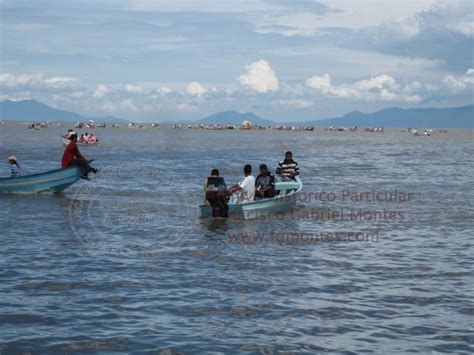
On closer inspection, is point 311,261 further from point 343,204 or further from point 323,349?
point 343,204

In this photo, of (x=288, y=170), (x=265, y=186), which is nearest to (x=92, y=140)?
(x=288, y=170)

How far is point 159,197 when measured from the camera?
30.2 metres

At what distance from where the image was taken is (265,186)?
24594 mm

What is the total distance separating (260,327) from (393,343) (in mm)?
2250

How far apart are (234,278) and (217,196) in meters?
7.40

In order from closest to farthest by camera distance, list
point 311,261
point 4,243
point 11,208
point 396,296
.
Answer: point 396,296 → point 311,261 → point 4,243 → point 11,208

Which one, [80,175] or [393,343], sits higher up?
[80,175]

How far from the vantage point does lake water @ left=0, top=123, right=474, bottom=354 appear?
10664 mm

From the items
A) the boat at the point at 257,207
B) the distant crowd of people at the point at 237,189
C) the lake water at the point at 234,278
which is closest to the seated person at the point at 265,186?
the distant crowd of people at the point at 237,189

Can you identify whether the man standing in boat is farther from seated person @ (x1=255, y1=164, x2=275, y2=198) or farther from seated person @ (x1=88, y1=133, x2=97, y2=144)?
seated person @ (x1=88, y1=133, x2=97, y2=144)

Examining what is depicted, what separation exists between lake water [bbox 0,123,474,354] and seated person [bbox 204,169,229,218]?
1.51 ft

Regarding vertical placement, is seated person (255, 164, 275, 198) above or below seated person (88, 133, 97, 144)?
below

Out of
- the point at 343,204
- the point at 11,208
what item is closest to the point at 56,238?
the point at 11,208

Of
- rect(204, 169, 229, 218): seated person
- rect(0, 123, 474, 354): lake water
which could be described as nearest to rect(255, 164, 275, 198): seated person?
rect(0, 123, 474, 354): lake water
